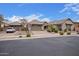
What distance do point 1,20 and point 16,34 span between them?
0.30 metres

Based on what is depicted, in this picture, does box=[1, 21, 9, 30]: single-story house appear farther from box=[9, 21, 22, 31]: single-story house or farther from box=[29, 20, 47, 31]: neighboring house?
box=[29, 20, 47, 31]: neighboring house

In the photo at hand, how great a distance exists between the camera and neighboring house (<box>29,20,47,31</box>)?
5594 millimetres

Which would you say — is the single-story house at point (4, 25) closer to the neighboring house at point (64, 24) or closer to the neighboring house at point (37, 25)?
the neighboring house at point (37, 25)

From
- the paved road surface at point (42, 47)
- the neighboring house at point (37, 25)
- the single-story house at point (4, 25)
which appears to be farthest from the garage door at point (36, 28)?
the single-story house at point (4, 25)

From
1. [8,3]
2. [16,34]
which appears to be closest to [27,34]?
[16,34]

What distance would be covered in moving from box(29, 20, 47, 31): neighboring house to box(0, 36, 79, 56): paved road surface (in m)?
0.17

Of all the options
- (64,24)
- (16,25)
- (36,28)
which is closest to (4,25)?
(16,25)

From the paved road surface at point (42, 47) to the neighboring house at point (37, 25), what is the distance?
174 millimetres

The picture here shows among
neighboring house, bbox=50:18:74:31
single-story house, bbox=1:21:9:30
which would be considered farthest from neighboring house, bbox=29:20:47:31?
single-story house, bbox=1:21:9:30

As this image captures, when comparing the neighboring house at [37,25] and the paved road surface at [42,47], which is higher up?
the neighboring house at [37,25]

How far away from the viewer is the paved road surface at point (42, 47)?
547 cm

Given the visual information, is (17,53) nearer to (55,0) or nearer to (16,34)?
(16,34)

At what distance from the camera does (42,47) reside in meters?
5.53

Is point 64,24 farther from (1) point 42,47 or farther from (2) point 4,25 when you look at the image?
(2) point 4,25
